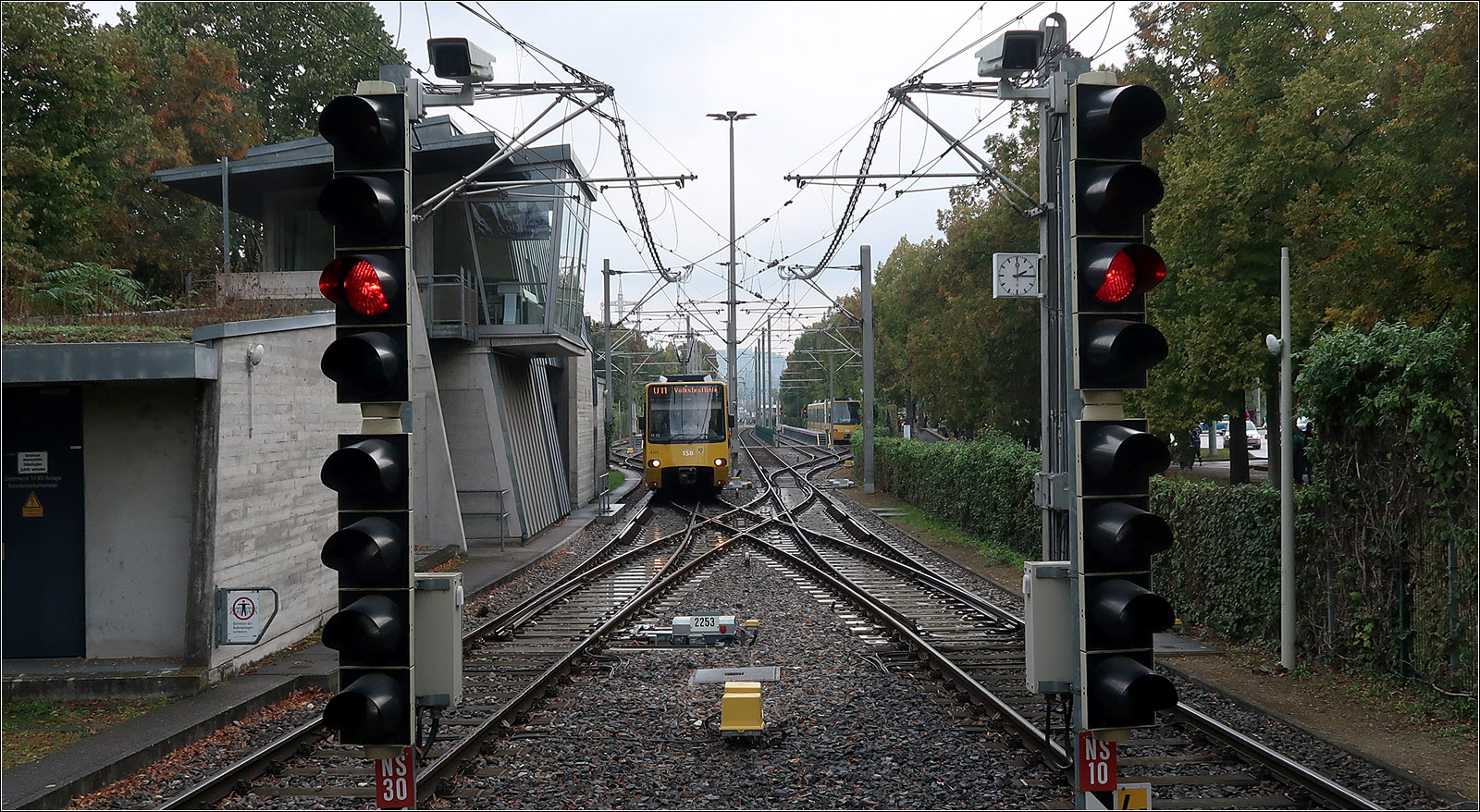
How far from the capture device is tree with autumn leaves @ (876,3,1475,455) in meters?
10.8

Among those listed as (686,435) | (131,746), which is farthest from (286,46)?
(131,746)

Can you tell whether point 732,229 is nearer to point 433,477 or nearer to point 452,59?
point 433,477

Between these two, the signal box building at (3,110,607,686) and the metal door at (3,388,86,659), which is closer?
the signal box building at (3,110,607,686)

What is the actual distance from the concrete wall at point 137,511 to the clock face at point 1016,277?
28.9ft

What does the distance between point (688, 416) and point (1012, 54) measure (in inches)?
837

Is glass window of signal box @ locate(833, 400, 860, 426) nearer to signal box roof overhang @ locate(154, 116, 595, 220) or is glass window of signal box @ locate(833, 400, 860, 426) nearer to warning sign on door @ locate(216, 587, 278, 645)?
signal box roof overhang @ locate(154, 116, 595, 220)

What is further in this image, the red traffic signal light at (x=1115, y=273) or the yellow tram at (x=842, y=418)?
the yellow tram at (x=842, y=418)

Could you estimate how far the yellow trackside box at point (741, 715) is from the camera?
25.1 feet

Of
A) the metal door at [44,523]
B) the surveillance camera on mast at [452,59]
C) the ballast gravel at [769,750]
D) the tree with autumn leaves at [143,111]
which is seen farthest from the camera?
the tree with autumn leaves at [143,111]

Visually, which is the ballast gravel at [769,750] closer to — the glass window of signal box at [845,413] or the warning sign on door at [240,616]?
the warning sign on door at [240,616]

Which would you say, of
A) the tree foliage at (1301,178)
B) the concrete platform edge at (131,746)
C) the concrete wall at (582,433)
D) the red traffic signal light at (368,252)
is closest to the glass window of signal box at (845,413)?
the concrete wall at (582,433)

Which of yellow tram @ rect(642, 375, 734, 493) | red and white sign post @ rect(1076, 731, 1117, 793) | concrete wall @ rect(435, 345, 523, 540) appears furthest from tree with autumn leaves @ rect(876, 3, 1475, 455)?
concrete wall @ rect(435, 345, 523, 540)

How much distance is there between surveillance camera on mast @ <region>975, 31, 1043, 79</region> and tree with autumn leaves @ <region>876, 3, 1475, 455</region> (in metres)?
4.34

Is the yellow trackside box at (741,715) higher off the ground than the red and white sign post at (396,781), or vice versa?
the red and white sign post at (396,781)
